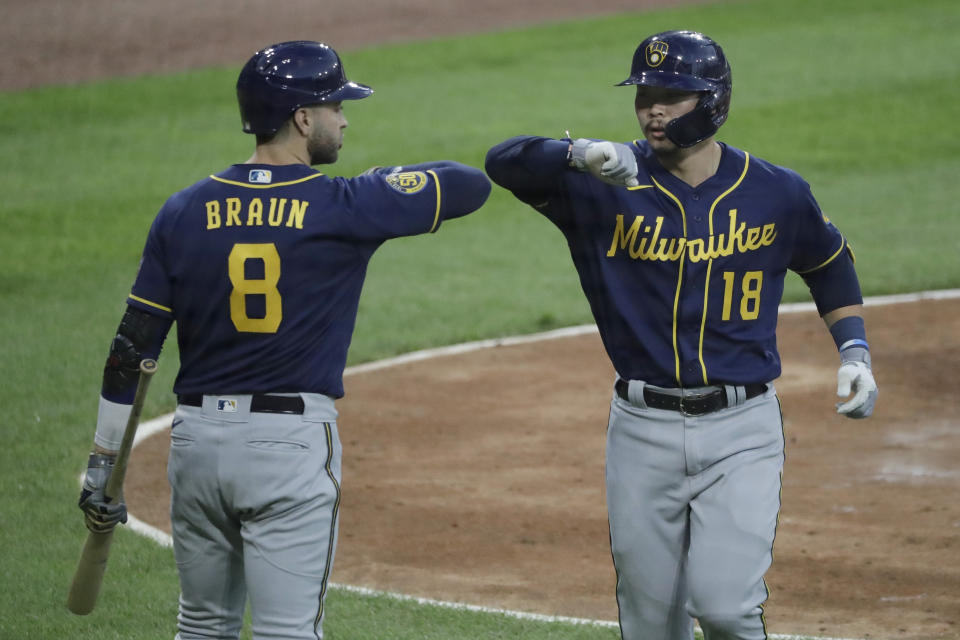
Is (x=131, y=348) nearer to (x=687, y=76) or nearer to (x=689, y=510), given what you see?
(x=689, y=510)

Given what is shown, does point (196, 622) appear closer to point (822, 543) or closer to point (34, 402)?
point (822, 543)

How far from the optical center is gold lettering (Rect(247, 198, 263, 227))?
4117mm

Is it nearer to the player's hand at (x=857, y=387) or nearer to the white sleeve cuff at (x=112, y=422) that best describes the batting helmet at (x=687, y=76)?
the player's hand at (x=857, y=387)

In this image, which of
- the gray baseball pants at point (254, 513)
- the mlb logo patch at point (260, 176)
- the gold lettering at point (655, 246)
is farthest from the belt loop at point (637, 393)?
the mlb logo patch at point (260, 176)

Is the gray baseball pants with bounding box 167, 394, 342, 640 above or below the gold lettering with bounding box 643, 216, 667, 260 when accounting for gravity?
below

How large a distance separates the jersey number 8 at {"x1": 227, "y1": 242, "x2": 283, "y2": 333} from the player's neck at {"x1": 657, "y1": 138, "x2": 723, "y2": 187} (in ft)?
4.49

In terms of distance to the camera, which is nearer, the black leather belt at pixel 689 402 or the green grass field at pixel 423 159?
the black leather belt at pixel 689 402

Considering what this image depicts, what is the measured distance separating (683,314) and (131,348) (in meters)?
1.68

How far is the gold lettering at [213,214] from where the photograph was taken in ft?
13.6

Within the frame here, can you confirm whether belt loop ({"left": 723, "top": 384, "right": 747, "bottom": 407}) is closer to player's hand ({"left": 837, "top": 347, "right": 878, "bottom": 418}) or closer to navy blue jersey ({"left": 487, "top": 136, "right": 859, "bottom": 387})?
navy blue jersey ({"left": 487, "top": 136, "right": 859, "bottom": 387})

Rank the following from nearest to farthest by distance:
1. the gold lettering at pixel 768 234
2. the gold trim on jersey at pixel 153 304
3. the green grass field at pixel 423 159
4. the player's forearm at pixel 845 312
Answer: the gold trim on jersey at pixel 153 304 < the gold lettering at pixel 768 234 < the player's forearm at pixel 845 312 < the green grass field at pixel 423 159

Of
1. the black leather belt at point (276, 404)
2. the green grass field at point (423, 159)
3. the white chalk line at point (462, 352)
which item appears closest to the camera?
the black leather belt at point (276, 404)

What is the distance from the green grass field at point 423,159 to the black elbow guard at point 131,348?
5.66 feet

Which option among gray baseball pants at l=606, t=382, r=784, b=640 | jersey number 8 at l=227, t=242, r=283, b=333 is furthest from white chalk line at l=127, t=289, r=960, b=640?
jersey number 8 at l=227, t=242, r=283, b=333
